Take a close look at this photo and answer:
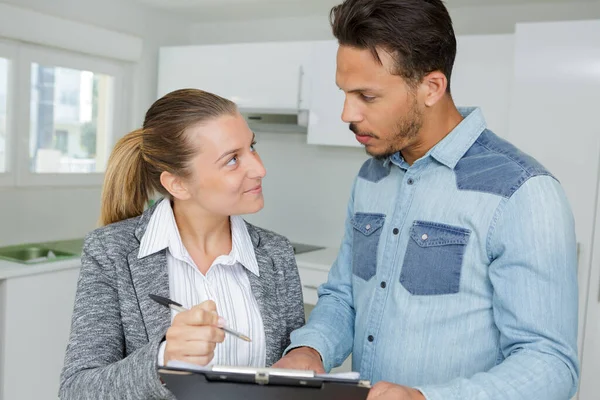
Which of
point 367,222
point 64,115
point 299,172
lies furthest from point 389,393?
point 64,115

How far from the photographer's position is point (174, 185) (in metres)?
1.51

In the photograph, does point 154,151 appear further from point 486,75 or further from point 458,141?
point 486,75

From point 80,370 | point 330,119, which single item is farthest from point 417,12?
point 330,119

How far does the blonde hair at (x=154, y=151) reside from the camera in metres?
1.48

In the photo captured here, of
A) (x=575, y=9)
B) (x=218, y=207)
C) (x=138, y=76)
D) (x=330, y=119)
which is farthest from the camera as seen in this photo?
(x=138, y=76)

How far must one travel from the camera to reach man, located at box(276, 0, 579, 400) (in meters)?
1.12

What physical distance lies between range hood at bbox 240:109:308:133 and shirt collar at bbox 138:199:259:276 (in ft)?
6.81

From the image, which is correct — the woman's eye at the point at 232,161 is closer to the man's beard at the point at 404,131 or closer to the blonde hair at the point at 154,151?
the blonde hair at the point at 154,151

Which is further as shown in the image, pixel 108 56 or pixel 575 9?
pixel 108 56

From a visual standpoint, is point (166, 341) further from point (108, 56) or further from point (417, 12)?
point (108, 56)

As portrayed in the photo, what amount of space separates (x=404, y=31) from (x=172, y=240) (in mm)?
709

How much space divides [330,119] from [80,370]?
245cm

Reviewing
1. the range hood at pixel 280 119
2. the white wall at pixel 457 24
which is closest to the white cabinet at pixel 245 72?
the range hood at pixel 280 119

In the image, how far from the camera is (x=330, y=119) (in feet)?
11.5
